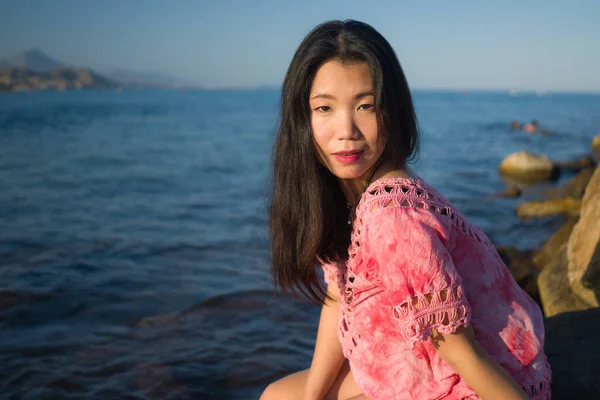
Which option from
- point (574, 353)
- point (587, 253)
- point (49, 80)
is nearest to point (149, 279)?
point (587, 253)

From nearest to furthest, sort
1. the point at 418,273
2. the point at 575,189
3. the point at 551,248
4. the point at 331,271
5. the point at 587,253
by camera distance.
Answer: the point at 418,273 < the point at 331,271 < the point at 587,253 < the point at 551,248 < the point at 575,189

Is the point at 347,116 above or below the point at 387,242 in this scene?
above

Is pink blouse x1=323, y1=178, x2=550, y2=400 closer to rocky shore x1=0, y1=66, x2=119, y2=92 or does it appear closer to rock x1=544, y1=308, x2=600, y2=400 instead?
rock x1=544, y1=308, x2=600, y2=400

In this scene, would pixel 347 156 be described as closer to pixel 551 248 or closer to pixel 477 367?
pixel 477 367

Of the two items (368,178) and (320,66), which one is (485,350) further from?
(320,66)

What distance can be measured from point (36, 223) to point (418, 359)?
9.04 meters

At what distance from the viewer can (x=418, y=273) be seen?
66.6 inches

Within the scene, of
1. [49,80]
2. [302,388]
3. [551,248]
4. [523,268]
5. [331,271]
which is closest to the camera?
[331,271]

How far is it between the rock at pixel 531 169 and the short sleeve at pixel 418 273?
1458 centimetres

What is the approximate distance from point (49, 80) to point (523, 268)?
13728 cm

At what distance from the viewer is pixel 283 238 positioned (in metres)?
2.35

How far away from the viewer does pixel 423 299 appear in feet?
5.61

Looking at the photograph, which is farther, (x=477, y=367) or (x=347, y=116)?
→ (x=347, y=116)

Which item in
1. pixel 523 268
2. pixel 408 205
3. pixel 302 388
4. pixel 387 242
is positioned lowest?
pixel 523 268
